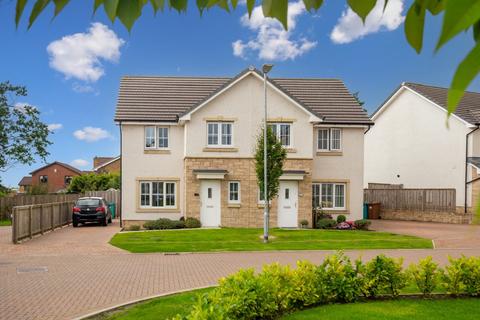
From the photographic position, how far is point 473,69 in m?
0.68

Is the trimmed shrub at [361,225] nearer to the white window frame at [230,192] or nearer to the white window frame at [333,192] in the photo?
the white window frame at [333,192]

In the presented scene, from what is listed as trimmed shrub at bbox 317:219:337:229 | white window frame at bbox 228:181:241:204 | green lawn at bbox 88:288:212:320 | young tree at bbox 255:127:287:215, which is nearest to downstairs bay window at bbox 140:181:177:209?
white window frame at bbox 228:181:241:204

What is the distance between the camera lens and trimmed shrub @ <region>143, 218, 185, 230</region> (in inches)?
1051

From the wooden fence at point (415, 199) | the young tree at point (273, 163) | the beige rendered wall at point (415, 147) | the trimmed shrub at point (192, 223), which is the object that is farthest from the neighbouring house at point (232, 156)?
the beige rendered wall at point (415, 147)

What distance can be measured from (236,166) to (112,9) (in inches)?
1044

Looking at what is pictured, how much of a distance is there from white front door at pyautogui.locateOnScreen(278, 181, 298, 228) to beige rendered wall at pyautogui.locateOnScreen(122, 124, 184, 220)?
556 cm

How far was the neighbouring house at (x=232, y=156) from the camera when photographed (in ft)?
90.5

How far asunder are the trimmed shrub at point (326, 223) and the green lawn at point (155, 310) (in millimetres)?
17985

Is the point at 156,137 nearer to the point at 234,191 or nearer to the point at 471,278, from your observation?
the point at 234,191

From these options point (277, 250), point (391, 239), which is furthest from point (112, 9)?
point (391, 239)

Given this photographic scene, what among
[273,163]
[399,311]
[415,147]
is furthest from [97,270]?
[415,147]

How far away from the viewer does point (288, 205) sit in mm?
27953

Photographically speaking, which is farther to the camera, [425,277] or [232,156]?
[232,156]

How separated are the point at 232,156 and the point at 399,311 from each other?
19478 millimetres
